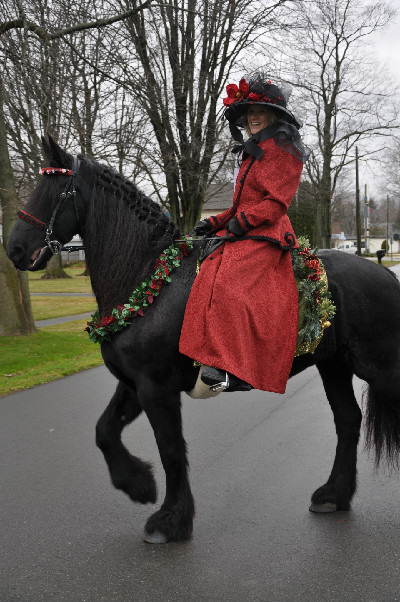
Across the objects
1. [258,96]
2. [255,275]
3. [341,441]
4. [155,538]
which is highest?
[258,96]

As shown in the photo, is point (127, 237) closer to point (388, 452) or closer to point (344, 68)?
point (388, 452)

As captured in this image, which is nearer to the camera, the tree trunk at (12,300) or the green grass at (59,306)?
the tree trunk at (12,300)

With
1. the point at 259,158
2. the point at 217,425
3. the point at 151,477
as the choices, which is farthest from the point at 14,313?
the point at 259,158

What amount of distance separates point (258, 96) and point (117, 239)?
1.22 m

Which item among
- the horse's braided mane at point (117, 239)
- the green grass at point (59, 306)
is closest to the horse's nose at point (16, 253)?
the horse's braided mane at point (117, 239)

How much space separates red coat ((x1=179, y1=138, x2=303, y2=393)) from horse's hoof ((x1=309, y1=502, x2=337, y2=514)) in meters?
0.99

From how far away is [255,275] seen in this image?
3371mm

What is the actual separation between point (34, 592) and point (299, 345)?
1978 mm

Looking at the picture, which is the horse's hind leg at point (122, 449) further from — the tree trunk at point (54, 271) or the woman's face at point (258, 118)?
the tree trunk at point (54, 271)

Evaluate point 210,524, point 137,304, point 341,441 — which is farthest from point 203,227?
point 210,524

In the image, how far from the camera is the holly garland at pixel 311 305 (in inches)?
139

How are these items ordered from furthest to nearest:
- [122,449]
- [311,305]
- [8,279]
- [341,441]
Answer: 1. [8,279]
2. [341,441]
3. [122,449]
4. [311,305]

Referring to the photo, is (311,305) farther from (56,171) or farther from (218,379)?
(56,171)

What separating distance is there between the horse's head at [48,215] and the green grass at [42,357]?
430cm
